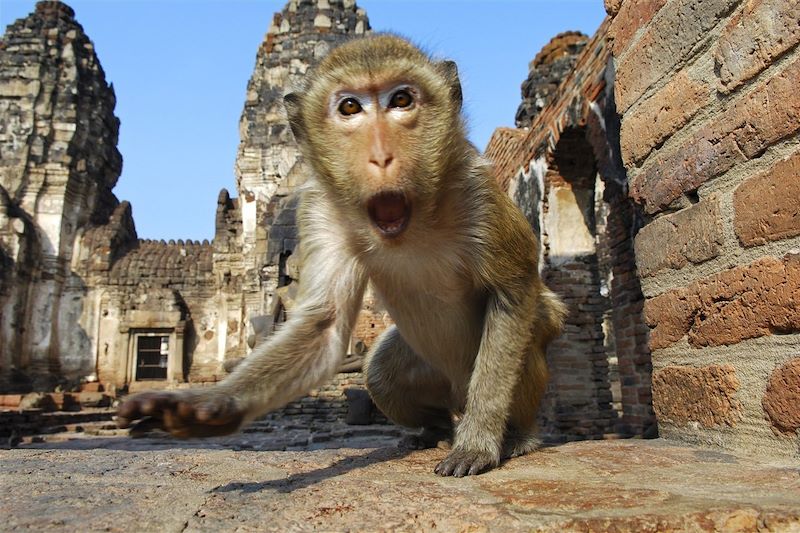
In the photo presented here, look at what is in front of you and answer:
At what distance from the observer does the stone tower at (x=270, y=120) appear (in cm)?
1923

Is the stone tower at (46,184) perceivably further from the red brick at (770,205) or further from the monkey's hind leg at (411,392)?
the red brick at (770,205)

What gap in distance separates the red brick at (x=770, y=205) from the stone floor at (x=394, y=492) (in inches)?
27.5

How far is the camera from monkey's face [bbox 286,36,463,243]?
2170 millimetres

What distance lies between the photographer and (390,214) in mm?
2254

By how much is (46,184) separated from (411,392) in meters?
20.4

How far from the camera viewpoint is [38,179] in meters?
19.8

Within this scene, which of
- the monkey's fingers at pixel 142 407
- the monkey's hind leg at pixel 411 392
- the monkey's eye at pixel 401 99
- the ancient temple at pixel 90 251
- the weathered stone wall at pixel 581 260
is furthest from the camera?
the ancient temple at pixel 90 251

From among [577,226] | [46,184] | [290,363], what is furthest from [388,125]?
[46,184]

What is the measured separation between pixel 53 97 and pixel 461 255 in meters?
21.9

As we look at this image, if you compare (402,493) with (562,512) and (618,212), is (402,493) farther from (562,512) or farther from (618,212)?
(618,212)

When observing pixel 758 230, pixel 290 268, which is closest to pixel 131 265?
pixel 290 268

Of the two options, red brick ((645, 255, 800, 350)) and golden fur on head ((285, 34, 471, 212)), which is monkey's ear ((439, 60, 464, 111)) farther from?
red brick ((645, 255, 800, 350))

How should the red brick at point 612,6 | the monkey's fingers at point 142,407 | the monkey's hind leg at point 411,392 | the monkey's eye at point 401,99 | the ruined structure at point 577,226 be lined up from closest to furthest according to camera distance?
1. the monkey's fingers at point 142,407
2. the ruined structure at point 577,226
3. the monkey's eye at point 401,99
4. the red brick at point 612,6
5. the monkey's hind leg at point 411,392

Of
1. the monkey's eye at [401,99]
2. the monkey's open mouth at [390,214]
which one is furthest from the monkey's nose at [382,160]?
the monkey's eye at [401,99]
